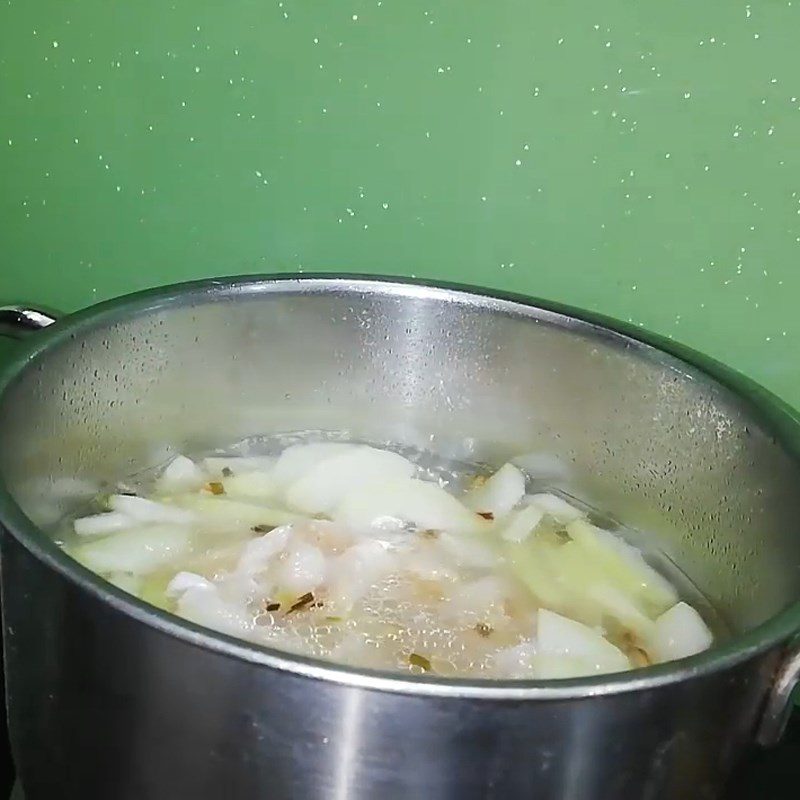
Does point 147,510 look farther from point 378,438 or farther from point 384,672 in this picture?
point 384,672

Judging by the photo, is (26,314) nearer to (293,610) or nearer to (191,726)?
(293,610)

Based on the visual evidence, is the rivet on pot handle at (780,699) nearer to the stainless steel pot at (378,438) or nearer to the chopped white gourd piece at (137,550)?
the stainless steel pot at (378,438)

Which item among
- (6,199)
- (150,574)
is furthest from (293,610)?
(6,199)

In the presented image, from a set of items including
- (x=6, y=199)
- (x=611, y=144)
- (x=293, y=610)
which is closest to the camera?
(x=293, y=610)

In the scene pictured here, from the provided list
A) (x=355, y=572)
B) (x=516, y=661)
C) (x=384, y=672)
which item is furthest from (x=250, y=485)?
(x=384, y=672)

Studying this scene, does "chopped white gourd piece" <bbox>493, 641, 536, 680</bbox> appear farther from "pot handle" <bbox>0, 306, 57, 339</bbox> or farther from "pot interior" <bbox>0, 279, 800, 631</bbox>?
"pot handle" <bbox>0, 306, 57, 339</bbox>

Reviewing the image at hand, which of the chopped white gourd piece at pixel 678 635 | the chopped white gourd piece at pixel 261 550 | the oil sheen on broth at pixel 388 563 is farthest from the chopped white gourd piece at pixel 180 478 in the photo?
the chopped white gourd piece at pixel 678 635
